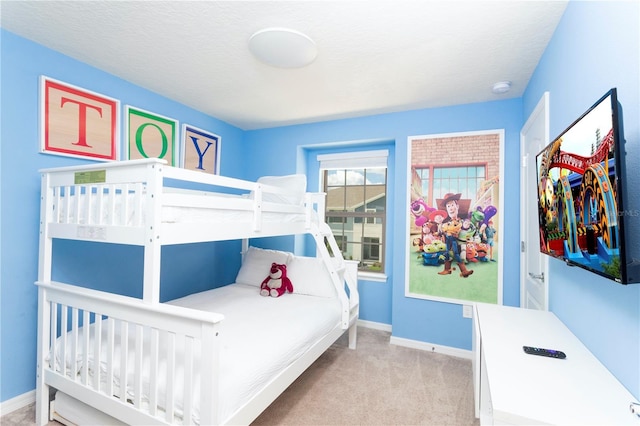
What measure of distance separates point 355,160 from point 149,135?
2106mm

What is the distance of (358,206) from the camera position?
11.8ft

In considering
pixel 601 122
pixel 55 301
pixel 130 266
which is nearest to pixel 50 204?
pixel 55 301

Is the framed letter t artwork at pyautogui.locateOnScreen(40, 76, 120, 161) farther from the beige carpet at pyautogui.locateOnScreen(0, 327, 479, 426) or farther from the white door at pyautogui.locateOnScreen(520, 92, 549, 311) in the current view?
the white door at pyautogui.locateOnScreen(520, 92, 549, 311)

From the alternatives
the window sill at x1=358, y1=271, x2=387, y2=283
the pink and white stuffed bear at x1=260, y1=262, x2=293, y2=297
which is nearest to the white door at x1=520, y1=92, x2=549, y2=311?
the window sill at x1=358, y1=271, x2=387, y2=283

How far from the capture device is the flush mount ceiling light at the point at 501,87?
2.28 m

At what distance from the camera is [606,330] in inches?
43.1

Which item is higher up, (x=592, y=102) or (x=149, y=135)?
(x=149, y=135)

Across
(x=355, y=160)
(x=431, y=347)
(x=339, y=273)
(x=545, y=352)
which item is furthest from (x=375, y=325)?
(x=545, y=352)

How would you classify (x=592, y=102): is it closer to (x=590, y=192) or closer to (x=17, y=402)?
(x=590, y=192)

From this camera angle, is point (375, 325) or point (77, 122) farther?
point (375, 325)

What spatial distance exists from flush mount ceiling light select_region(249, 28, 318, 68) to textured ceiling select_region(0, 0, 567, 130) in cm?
5

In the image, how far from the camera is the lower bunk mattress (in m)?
1.30

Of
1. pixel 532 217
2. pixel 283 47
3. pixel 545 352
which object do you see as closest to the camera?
pixel 545 352

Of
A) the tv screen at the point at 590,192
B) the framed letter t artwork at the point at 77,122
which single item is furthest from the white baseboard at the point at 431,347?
the framed letter t artwork at the point at 77,122
